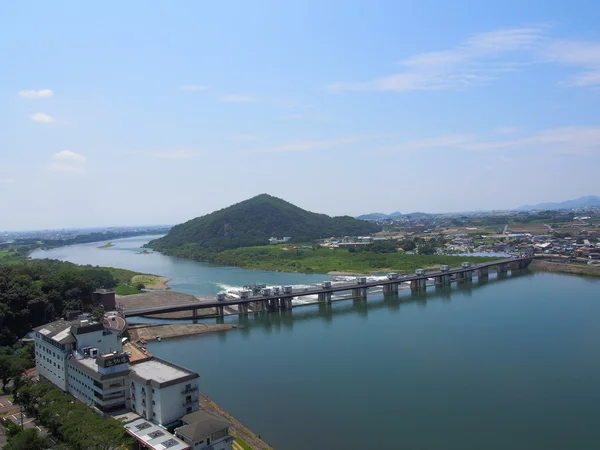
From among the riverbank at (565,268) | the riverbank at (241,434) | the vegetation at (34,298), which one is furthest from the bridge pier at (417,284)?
the riverbank at (241,434)

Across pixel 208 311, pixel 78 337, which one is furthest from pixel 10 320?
pixel 208 311

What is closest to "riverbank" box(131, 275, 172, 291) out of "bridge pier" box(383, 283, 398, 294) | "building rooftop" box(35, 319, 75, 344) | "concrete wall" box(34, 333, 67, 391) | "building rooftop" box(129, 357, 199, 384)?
"bridge pier" box(383, 283, 398, 294)

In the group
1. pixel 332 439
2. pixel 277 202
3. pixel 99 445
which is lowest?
pixel 332 439

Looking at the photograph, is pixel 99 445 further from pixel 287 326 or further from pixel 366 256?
pixel 366 256

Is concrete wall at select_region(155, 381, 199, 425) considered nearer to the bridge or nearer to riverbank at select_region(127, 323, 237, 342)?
riverbank at select_region(127, 323, 237, 342)

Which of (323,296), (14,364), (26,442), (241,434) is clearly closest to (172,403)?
(241,434)

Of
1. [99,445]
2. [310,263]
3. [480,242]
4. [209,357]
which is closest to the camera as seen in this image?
[99,445]
